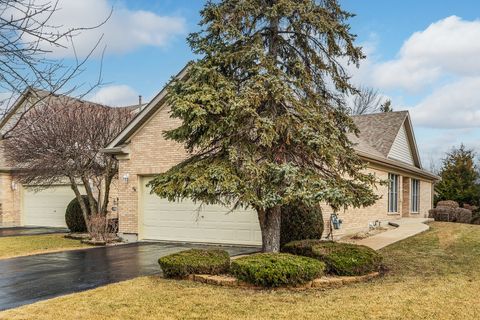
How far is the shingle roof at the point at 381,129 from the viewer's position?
22531 millimetres

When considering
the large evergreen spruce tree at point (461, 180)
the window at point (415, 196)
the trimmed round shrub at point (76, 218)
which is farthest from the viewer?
the large evergreen spruce tree at point (461, 180)

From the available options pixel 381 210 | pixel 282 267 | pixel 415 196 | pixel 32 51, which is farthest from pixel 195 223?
pixel 415 196

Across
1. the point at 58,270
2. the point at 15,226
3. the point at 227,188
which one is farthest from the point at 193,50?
the point at 15,226

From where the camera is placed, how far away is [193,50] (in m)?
11.0

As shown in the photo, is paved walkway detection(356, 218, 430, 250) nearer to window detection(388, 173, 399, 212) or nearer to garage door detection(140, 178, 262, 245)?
window detection(388, 173, 399, 212)

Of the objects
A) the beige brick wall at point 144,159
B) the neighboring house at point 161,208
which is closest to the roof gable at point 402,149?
the neighboring house at point 161,208

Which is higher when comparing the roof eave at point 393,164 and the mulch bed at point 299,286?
the roof eave at point 393,164

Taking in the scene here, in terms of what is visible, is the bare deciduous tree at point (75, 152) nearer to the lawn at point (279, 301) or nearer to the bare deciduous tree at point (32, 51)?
the lawn at point (279, 301)

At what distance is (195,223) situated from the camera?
16.1 meters

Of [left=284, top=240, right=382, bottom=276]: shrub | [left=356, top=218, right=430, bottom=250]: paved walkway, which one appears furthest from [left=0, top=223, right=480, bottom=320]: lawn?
[left=356, top=218, right=430, bottom=250]: paved walkway

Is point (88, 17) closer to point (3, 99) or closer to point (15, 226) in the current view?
point (3, 99)

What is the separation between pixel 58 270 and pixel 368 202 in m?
7.41

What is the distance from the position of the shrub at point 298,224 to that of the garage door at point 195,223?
163cm

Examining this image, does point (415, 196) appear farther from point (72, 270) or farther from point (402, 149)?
point (72, 270)
